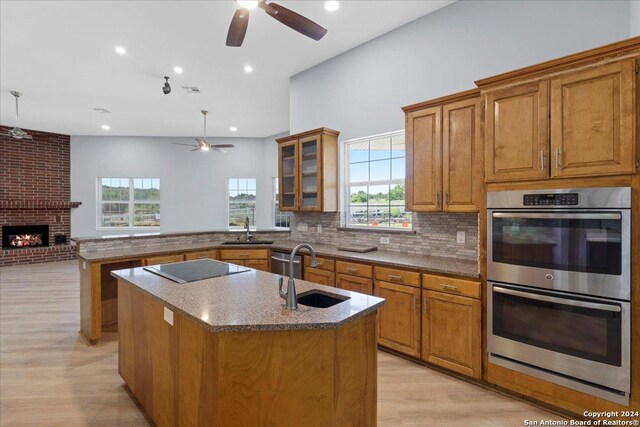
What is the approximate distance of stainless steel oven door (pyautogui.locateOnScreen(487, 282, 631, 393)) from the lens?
185 cm

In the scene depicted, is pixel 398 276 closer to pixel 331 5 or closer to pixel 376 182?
pixel 376 182

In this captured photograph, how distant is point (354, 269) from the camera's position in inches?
124

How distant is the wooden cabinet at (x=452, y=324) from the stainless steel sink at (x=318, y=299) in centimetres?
112

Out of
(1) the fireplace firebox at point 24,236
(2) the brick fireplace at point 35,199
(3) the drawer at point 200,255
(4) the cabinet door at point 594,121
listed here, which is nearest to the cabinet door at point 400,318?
(4) the cabinet door at point 594,121

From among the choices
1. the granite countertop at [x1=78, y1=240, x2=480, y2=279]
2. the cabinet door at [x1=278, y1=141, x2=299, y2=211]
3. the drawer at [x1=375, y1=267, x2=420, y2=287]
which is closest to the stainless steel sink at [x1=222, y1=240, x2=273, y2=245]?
the granite countertop at [x1=78, y1=240, x2=480, y2=279]

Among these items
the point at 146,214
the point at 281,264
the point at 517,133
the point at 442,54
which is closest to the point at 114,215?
the point at 146,214

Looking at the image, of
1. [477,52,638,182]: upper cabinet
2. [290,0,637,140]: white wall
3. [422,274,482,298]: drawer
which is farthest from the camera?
[290,0,637,140]: white wall

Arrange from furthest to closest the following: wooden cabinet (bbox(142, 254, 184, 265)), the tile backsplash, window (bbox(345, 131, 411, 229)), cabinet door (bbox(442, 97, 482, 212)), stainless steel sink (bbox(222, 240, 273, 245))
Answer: stainless steel sink (bbox(222, 240, 273, 245)) → window (bbox(345, 131, 411, 229)) → wooden cabinet (bbox(142, 254, 184, 265)) → the tile backsplash → cabinet door (bbox(442, 97, 482, 212))

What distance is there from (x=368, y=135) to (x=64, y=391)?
3.73 m

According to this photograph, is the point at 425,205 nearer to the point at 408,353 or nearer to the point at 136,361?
the point at 408,353

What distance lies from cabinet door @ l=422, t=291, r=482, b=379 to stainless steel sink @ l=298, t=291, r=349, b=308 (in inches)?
44.5

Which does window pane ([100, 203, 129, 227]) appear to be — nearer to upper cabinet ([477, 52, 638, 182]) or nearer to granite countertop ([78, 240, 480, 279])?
granite countertop ([78, 240, 480, 279])

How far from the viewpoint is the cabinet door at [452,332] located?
2398 millimetres

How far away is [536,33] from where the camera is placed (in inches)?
105
